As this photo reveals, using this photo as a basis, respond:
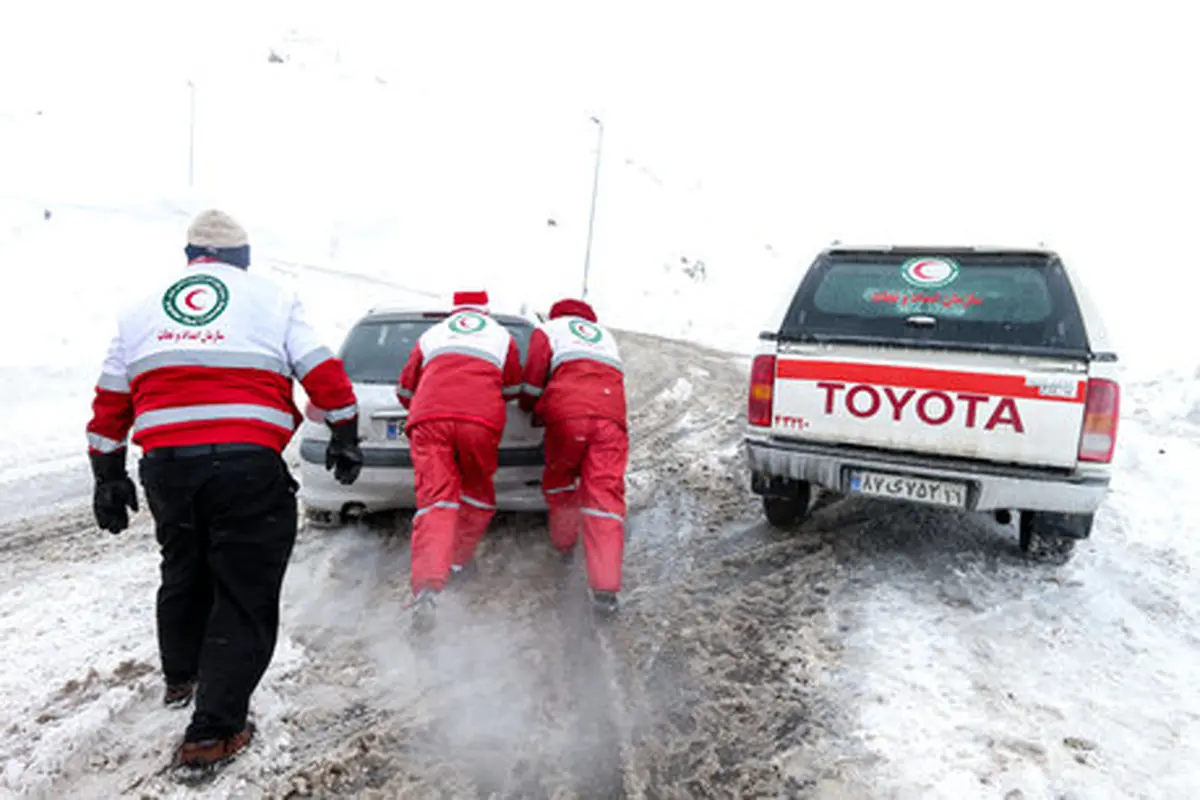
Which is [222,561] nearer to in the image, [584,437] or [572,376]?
[584,437]

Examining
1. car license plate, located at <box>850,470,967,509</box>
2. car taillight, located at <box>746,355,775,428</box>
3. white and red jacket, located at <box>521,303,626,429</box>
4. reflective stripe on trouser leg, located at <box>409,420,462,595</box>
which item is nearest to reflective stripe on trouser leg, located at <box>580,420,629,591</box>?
white and red jacket, located at <box>521,303,626,429</box>

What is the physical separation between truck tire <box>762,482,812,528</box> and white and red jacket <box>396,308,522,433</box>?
1.89 m

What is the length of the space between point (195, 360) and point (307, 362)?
1.23ft

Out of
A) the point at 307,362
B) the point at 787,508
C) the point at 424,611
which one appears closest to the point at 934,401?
the point at 787,508

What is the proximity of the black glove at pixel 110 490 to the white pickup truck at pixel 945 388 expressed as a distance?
3.14m

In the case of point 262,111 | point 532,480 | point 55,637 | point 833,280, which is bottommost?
point 55,637

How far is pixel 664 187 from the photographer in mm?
34656

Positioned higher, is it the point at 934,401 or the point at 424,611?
the point at 934,401

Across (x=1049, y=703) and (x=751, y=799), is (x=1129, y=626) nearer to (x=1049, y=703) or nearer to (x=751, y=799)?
(x=1049, y=703)

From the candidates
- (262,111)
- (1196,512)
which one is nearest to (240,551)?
(1196,512)

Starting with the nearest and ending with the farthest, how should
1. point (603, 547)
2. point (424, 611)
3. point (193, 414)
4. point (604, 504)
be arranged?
1. point (193, 414)
2. point (424, 611)
3. point (603, 547)
4. point (604, 504)

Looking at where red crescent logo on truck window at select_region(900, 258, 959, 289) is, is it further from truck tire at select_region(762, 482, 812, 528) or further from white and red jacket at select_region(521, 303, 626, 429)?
white and red jacket at select_region(521, 303, 626, 429)

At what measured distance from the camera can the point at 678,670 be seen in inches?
136

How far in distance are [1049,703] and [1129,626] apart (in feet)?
3.60
